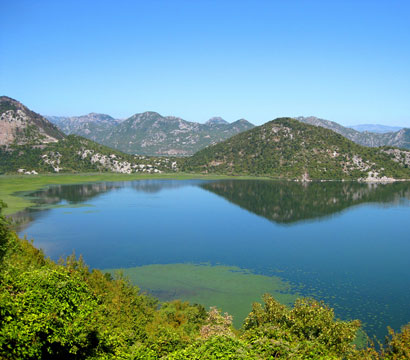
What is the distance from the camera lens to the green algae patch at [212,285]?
58134 mm

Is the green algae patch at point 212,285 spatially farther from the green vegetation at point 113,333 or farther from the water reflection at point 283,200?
the water reflection at point 283,200

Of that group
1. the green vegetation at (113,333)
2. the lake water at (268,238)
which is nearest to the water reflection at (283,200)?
the lake water at (268,238)

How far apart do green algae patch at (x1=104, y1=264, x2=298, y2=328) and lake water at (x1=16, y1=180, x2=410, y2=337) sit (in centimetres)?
380

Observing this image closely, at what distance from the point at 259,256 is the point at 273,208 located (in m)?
66.2

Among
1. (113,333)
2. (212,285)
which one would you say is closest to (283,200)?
(212,285)

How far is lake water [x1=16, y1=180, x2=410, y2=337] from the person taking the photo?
212 feet

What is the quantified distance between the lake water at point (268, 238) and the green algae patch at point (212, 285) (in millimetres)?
3799

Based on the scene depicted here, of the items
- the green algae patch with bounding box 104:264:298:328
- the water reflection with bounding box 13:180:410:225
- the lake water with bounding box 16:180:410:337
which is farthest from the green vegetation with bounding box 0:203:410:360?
the water reflection with bounding box 13:180:410:225

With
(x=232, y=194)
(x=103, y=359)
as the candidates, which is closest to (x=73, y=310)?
(x=103, y=359)

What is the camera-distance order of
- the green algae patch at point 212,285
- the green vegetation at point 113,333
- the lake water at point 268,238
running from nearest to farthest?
1. the green vegetation at point 113,333
2. the green algae patch at point 212,285
3. the lake water at point 268,238

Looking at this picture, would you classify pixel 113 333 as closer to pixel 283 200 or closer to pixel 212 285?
pixel 212 285

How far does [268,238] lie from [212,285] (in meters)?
40.4

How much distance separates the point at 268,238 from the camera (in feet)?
336

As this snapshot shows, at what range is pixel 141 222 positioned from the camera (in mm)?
122500
